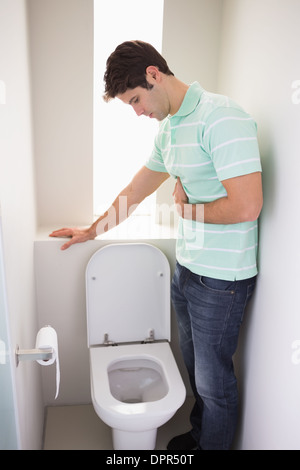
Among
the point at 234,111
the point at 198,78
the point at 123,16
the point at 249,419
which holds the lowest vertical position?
the point at 249,419

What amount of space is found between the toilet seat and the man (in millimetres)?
124

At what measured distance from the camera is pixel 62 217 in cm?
190

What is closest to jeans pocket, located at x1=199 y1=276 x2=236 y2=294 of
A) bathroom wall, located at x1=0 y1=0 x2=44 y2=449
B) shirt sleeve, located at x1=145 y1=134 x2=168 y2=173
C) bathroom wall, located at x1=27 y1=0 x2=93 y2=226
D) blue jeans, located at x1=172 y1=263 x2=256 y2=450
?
blue jeans, located at x1=172 y1=263 x2=256 y2=450

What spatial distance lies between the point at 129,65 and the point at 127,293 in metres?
0.91

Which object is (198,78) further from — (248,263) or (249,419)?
(249,419)

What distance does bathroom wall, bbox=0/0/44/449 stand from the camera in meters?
1.04

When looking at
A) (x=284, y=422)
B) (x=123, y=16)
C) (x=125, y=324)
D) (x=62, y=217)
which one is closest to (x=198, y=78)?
(x=123, y=16)

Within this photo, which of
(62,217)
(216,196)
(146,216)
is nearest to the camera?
(216,196)

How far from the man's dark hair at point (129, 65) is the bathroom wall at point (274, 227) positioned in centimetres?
36

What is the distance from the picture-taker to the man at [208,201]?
1.18m

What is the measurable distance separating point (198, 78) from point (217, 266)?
0.92m

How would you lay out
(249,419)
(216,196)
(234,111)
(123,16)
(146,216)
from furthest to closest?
(146,216) < (123,16) < (249,419) < (216,196) < (234,111)

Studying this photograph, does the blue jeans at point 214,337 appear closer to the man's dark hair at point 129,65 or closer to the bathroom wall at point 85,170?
the bathroom wall at point 85,170

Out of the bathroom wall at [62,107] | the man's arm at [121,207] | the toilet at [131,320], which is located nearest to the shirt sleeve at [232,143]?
the man's arm at [121,207]
